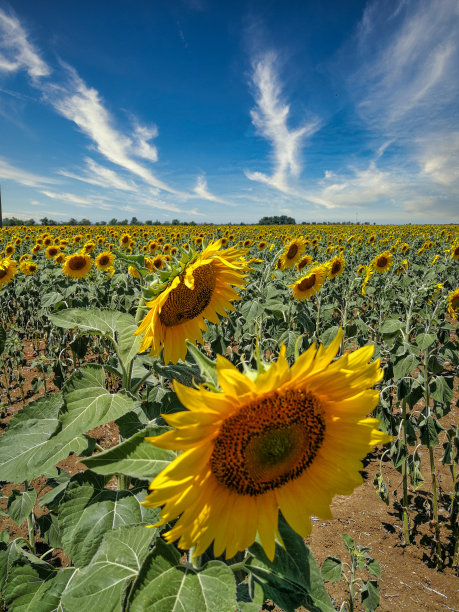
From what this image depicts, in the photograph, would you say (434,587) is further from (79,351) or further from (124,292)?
(124,292)

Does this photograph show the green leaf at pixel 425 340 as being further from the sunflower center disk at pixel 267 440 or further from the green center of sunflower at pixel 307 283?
the sunflower center disk at pixel 267 440

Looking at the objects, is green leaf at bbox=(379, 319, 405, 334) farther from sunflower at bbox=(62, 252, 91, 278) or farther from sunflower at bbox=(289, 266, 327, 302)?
sunflower at bbox=(62, 252, 91, 278)

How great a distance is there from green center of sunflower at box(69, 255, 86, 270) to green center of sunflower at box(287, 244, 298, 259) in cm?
388

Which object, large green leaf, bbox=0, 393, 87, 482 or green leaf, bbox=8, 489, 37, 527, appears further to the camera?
green leaf, bbox=8, 489, 37, 527

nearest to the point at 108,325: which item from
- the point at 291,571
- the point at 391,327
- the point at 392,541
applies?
the point at 291,571

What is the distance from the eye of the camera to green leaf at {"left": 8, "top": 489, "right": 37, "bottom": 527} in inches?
76.4

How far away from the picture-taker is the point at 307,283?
16.8ft

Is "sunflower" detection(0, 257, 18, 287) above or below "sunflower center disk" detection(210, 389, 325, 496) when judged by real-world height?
below

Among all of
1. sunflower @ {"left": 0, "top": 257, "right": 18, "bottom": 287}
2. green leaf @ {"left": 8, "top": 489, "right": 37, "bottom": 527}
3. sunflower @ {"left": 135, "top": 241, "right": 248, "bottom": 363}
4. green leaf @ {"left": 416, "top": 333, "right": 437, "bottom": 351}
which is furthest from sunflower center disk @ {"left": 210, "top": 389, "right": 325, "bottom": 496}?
sunflower @ {"left": 0, "top": 257, "right": 18, "bottom": 287}

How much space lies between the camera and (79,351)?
348 centimetres

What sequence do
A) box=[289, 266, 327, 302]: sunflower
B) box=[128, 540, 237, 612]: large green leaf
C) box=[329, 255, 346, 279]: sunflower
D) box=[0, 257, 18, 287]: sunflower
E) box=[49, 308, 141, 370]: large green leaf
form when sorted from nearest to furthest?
box=[128, 540, 237, 612]: large green leaf < box=[49, 308, 141, 370]: large green leaf < box=[289, 266, 327, 302]: sunflower < box=[0, 257, 18, 287]: sunflower < box=[329, 255, 346, 279]: sunflower

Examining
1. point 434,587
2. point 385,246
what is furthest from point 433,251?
point 434,587

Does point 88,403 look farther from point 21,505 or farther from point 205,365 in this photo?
point 21,505

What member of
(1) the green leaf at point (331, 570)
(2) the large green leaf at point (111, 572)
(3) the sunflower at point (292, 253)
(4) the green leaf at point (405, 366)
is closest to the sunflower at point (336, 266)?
(3) the sunflower at point (292, 253)
